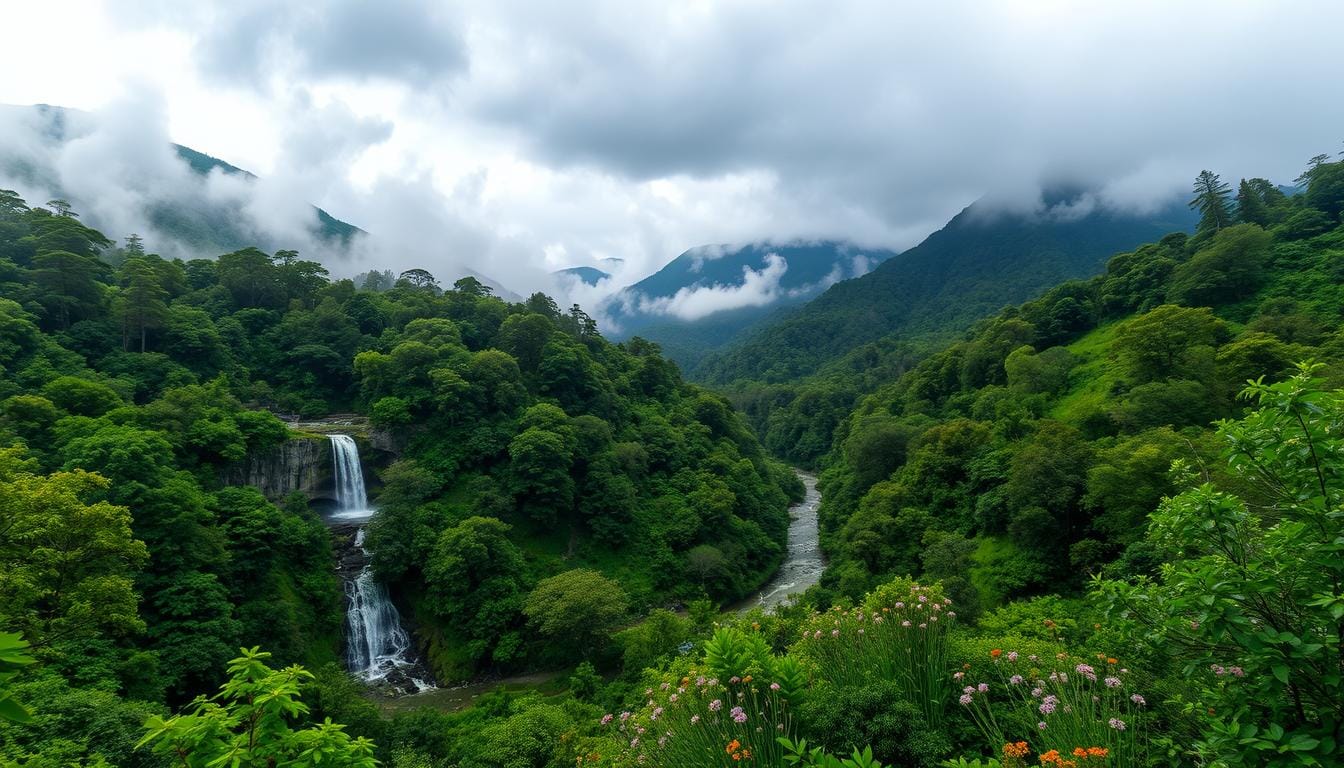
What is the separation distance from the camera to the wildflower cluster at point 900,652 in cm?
611

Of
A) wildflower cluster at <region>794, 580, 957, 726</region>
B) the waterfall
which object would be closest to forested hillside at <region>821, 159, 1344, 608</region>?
wildflower cluster at <region>794, 580, 957, 726</region>

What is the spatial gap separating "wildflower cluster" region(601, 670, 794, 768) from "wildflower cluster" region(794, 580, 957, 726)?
1.38m

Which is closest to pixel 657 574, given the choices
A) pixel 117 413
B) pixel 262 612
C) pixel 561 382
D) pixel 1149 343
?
pixel 561 382

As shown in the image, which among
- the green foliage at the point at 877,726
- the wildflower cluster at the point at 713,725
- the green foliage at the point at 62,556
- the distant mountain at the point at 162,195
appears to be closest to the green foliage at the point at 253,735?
the wildflower cluster at the point at 713,725

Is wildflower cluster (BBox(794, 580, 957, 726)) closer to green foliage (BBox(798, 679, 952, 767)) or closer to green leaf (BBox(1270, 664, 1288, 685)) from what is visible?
green foliage (BBox(798, 679, 952, 767))

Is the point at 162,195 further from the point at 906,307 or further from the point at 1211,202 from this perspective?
the point at 906,307

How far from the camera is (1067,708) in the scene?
191 inches

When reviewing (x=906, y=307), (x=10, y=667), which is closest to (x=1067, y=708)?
(x=10, y=667)

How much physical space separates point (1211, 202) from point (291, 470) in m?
65.9

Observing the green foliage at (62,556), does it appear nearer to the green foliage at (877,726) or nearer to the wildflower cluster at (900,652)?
the green foliage at (877,726)

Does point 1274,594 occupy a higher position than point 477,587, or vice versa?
point 1274,594

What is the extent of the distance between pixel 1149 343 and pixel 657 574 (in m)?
27.8

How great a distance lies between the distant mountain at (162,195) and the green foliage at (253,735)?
115 meters

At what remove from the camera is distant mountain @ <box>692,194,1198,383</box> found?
12406 cm
